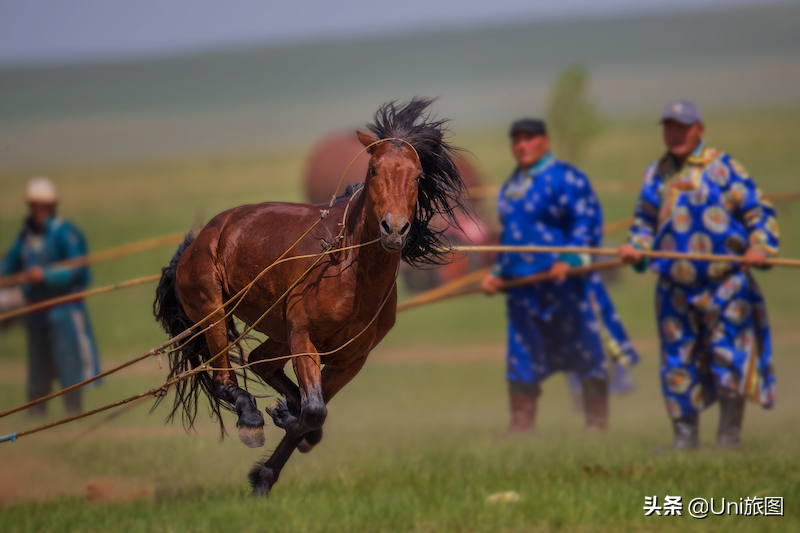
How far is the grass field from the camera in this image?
16.2ft

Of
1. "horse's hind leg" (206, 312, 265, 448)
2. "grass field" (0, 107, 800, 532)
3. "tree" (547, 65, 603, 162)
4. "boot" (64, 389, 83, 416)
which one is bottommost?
"grass field" (0, 107, 800, 532)

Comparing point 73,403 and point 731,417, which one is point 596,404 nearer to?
point 731,417

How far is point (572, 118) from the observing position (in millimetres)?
29719

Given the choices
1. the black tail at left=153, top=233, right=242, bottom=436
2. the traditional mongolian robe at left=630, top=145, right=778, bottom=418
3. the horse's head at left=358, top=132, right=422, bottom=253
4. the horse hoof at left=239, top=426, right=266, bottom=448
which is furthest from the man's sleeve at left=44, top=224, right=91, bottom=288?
the horse's head at left=358, top=132, right=422, bottom=253

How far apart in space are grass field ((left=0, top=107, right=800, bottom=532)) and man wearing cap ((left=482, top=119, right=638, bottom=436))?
18.0 inches

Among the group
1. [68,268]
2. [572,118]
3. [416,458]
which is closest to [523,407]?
[416,458]

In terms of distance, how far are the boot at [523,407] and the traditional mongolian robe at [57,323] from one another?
168 inches

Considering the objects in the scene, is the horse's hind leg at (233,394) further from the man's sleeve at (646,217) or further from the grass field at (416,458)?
the man's sleeve at (646,217)

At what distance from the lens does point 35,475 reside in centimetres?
714

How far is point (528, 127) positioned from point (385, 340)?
658 centimetres

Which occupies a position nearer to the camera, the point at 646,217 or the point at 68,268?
the point at 646,217

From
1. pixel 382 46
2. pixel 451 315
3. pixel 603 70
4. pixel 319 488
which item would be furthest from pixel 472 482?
pixel 382 46

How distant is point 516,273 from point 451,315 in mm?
7757

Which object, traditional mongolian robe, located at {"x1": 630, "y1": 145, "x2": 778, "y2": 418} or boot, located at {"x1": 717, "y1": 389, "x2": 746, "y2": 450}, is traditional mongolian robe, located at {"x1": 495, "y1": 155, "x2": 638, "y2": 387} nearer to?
traditional mongolian robe, located at {"x1": 630, "y1": 145, "x2": 778, "y2": 418}
